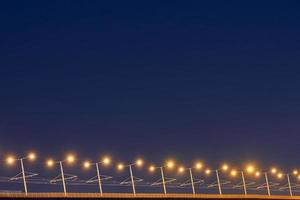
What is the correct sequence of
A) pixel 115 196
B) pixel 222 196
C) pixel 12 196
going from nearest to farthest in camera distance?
1. pixel 12 196
2. pixel 115 196
3. pixel 222 196

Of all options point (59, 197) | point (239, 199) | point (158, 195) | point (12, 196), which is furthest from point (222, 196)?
point (12, 196)

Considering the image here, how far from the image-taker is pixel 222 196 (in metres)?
118

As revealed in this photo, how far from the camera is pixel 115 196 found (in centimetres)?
9888

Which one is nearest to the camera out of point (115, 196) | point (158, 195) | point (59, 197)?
point (59, 197)

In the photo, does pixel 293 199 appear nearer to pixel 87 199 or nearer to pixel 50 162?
pixel 87 199

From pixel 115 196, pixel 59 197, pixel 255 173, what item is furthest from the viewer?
pixel 255 173

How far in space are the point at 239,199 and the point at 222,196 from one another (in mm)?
5039

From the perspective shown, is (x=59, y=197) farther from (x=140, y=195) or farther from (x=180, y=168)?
(x=180, y=168)

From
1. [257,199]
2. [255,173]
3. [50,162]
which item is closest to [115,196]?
[50,162]

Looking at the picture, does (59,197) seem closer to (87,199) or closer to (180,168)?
(87,199)

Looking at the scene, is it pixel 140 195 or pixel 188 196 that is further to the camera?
pixel 188 196

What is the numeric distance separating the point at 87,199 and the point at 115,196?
4.73 meters

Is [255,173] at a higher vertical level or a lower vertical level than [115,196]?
higher

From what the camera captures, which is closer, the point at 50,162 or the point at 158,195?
the point at 50,162
